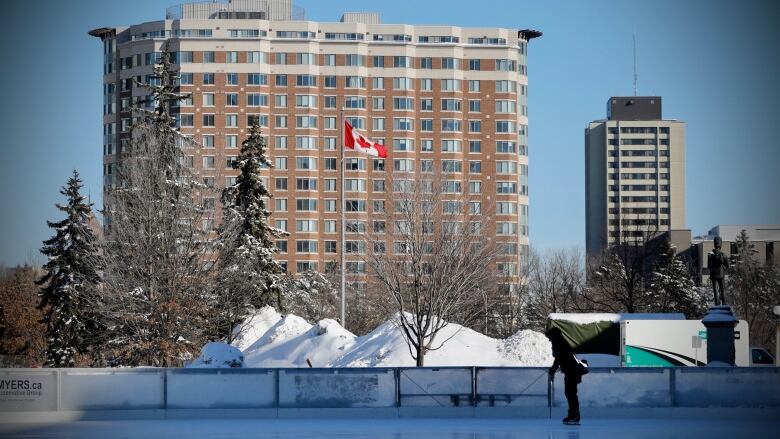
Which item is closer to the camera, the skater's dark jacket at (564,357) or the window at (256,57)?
the skater's dark jacket at (564,357)

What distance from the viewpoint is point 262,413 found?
86.7 feet

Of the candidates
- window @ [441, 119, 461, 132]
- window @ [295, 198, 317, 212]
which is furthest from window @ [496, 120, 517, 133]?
window @ [295, 198, 317, 212]

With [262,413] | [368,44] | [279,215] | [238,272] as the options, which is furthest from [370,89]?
[262,413]

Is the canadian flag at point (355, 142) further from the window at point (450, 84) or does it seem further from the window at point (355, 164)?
the window at point (450, 84)

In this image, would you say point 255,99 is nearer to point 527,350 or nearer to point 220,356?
point 527,350

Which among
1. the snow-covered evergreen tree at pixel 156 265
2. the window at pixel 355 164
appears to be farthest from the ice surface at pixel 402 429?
the window at pixel 355 164

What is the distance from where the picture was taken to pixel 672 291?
90.6 metres

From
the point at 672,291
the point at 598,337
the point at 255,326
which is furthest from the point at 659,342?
the point at 672,291

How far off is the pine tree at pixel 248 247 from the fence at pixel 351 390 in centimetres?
2727

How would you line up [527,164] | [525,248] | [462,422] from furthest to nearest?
[527,164]
[525,248]
[462,422]

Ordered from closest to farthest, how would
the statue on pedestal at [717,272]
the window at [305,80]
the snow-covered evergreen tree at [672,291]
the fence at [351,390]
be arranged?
1. the fence at [351,390]
2. the statue on pedestal at [717,272]
3. the snow-covered evergreen tree at [672,291]
4. the window at [305,80]

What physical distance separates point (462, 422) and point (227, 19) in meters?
111

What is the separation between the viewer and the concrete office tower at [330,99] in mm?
128500

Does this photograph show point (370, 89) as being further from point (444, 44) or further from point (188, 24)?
point (188, 24)
